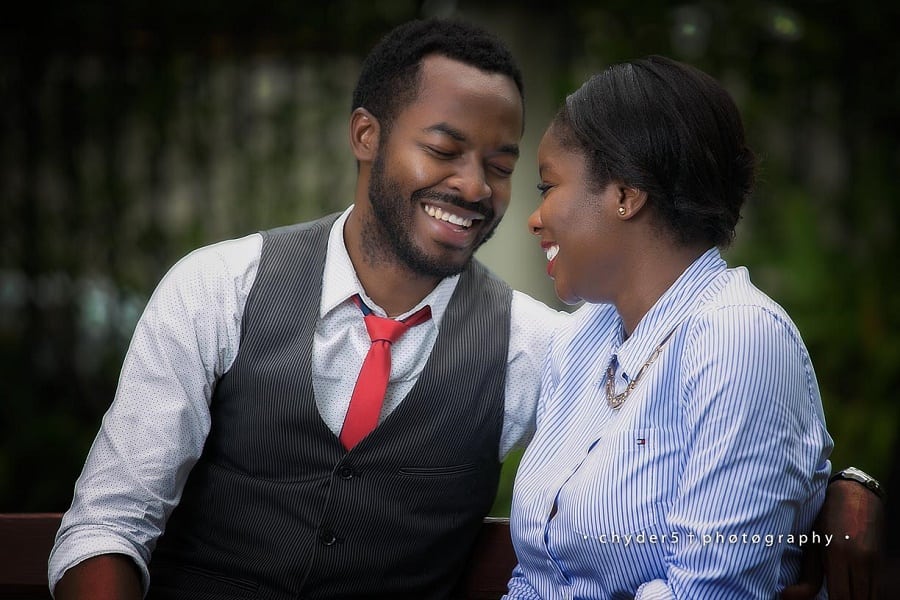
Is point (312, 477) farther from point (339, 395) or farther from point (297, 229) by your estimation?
point (297, 229)

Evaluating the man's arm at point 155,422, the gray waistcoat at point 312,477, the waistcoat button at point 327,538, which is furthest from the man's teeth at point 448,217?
the waistcoat button at point 327,538

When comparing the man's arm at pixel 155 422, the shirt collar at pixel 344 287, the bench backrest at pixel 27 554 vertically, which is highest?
the shirt collar at pixel 344 287

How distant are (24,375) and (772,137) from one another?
352 cm

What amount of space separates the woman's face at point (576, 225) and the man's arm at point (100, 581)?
100 cm

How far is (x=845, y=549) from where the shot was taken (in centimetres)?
185

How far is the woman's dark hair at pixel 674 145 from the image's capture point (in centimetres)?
191

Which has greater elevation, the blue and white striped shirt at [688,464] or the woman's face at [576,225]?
the woman's face at [576,225]

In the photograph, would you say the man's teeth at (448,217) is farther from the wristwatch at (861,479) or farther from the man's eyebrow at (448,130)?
the wristwatch at (861,479)

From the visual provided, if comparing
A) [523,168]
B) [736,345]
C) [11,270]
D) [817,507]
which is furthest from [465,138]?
[11,270]

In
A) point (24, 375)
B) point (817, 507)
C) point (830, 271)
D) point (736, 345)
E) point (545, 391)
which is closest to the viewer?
point (736, 345)

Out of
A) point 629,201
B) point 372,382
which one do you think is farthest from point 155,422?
point 629,201

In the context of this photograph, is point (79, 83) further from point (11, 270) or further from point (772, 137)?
point (772, 137)

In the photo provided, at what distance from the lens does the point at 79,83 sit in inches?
199

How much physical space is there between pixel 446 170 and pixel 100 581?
42.7 inches
